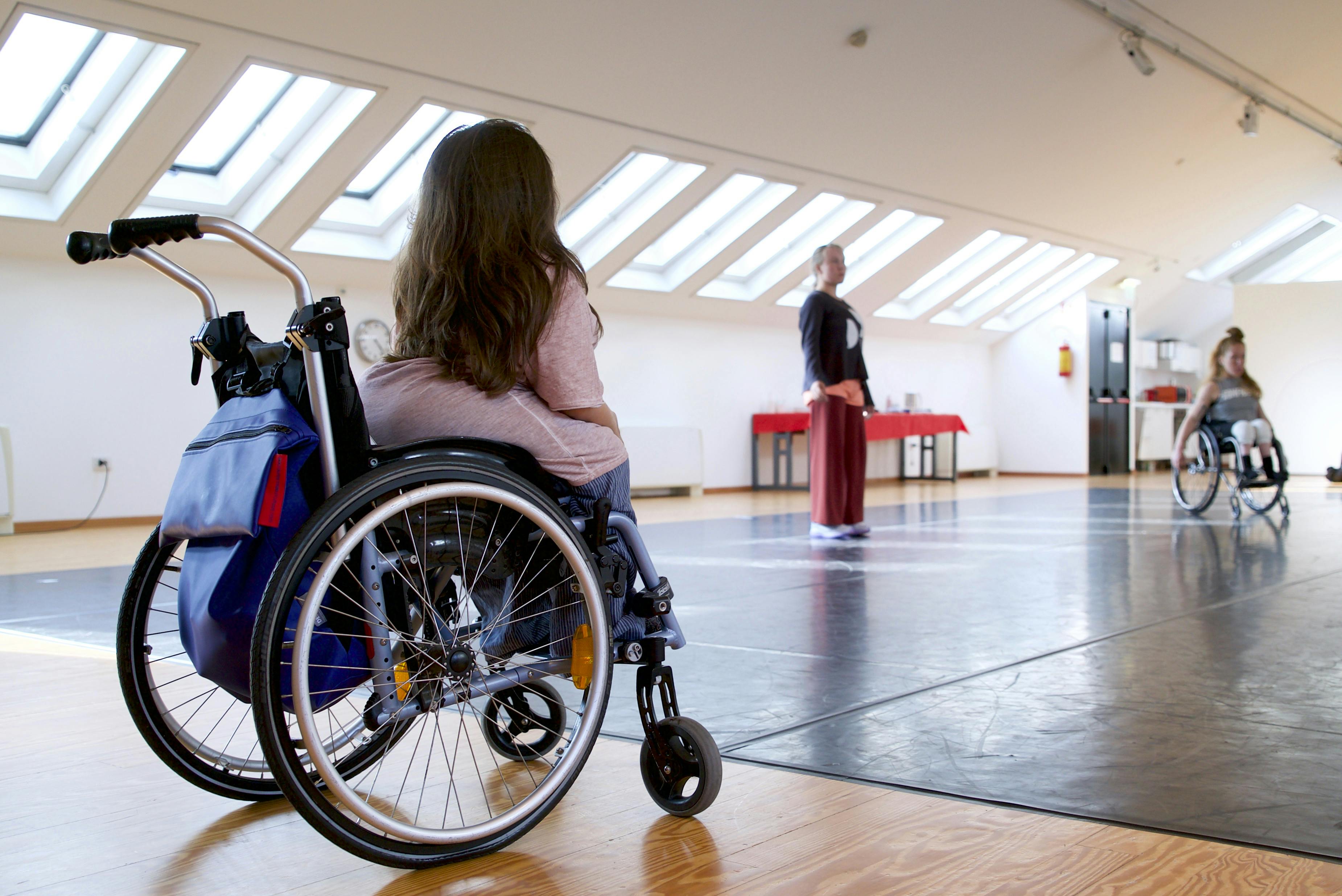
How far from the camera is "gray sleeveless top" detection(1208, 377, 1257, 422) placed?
6.03m

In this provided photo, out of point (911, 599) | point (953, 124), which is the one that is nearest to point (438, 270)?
point (911, 599)

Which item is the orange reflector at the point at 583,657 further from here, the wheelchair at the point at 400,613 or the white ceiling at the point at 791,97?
the white ceiling at the point at 791,97

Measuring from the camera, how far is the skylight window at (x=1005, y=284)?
1188 cm

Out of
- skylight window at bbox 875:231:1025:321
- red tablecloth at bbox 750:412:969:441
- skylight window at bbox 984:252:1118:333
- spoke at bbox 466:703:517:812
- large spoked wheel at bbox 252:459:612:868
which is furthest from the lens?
skylight window at bbox 984:252:1118:333

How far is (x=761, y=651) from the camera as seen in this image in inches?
94.8

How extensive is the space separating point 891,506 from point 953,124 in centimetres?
289

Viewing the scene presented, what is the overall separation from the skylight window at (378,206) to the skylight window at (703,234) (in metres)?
1.91

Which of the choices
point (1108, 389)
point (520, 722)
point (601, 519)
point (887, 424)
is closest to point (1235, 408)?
point (887, 424)

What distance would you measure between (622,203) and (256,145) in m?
2.63

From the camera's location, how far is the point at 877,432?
34.7 feet

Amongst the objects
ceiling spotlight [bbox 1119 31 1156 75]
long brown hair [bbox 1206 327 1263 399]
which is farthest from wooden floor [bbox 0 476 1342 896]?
ceiling spotlight [bbox 1119 31 1156 75]

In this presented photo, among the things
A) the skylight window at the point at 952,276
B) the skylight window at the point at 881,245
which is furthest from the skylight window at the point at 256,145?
the skylight window at the point at 952,276

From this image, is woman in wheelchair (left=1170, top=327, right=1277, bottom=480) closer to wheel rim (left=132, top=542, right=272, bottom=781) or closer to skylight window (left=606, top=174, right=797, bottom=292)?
skylight window (left=606, top=174, right=797, bottom=292)

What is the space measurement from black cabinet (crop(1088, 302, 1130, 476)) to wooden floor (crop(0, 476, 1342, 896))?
12408mm
